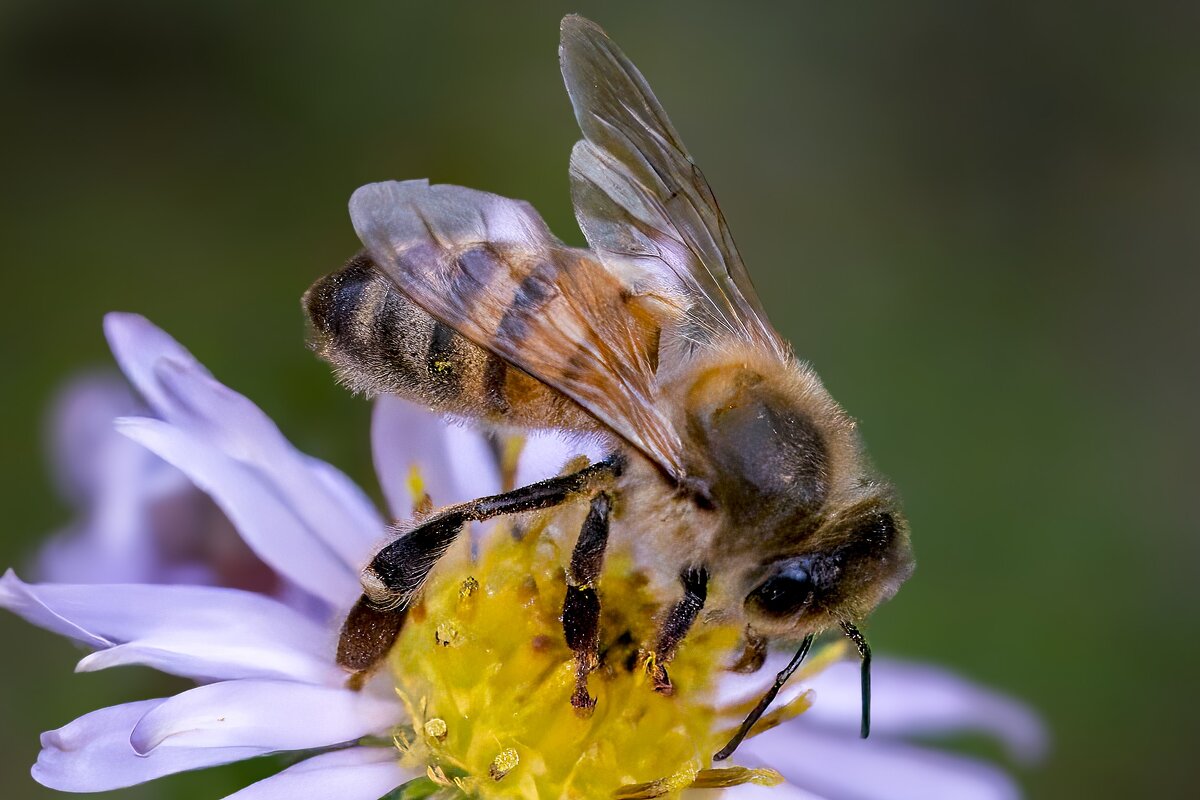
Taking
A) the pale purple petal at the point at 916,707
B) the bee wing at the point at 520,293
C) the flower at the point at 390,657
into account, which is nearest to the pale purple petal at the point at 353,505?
the flower at the point at 390,657

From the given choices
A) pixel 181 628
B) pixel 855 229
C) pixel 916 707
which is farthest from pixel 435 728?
pixel 855 229

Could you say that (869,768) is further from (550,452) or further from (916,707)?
(550,452)

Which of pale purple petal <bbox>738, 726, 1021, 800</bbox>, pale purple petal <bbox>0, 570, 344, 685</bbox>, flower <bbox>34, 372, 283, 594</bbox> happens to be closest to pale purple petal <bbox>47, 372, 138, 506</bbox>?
flower <bbox>34, 372, 283, 594</bbox>

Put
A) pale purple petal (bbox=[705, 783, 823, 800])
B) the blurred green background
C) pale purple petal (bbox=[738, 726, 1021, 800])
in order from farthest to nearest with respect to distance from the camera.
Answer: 1. the blurred green background
2. pale purple petal (bbox=[738, 726, 1021, 800])
3. pale purple petal (bbox=[705, 783, 823, 800])

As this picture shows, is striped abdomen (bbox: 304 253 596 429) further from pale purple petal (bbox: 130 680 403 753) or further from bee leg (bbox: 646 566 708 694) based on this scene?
pale purple petal (bbox: 130 680 403 753)

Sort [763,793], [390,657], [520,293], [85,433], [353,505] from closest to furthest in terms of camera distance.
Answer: [520,293] < [390,657] < [763,793] < [353,505] < [85,433]

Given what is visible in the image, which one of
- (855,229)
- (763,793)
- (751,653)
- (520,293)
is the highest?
(520,293)

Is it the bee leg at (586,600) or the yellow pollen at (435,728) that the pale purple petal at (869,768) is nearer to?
the bee leg at (586,600)
